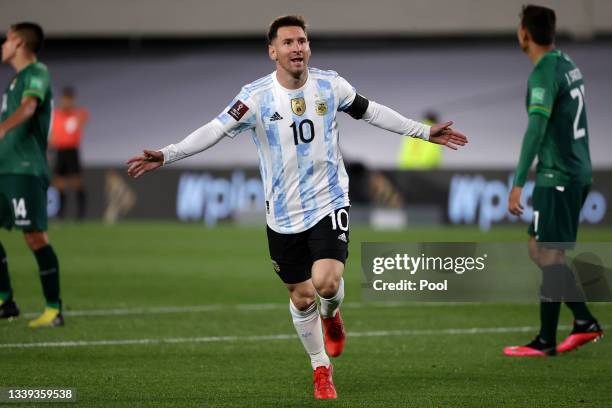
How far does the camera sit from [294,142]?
6.57 meters

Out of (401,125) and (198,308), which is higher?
(401,125)

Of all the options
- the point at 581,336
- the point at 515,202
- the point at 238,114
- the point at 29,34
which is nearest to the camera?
the point at 238,114

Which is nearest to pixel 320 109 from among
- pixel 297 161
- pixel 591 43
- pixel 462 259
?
pixel 297 161

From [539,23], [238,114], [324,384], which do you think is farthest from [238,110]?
[539,23]

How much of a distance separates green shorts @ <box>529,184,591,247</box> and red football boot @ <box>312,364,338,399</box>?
207 centimetres

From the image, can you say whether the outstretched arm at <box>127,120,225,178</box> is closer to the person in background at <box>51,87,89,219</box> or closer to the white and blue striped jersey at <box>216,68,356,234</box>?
the white and blue striped jersey at <box>216,68,356,234</box>

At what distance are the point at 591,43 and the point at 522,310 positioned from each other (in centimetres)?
1911

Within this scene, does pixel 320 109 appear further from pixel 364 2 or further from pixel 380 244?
pixel 364 2

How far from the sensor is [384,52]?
99.5ft

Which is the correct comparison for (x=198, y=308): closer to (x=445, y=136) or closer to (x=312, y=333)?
(x=312, y=333)

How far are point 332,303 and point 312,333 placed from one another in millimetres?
206

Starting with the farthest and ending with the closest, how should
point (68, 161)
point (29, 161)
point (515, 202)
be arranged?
1. point (68, 161)
2. point (29, 161)
3. point (515, 202)

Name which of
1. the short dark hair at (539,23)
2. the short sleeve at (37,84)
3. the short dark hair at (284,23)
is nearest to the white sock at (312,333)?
the short dark hair at (284,23)

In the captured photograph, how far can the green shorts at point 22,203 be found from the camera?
885 centimetres
